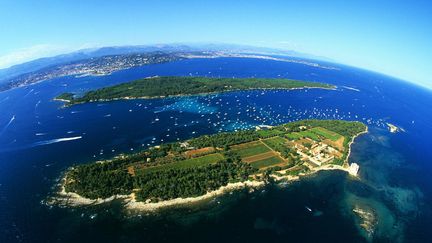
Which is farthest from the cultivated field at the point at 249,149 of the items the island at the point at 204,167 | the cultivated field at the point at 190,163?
the cultivated field at the point at 190,163

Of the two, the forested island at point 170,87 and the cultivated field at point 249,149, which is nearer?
the cultivated field at point 249,149

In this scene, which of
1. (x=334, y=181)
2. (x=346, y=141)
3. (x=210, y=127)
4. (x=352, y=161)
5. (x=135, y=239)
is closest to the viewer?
(x=135, y=239)

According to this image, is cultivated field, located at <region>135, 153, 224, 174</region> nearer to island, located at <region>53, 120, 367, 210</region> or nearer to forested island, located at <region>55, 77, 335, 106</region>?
island, located at <region>53, 120, 367, 210</region>

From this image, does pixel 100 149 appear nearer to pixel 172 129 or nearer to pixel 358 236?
pixel 172 129

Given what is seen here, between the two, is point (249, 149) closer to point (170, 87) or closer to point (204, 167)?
point (204, 167)

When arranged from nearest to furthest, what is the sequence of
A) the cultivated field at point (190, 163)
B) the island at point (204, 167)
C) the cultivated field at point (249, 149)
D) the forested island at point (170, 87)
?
the island at point (204, 167) < the cultivated field at point (190, 163) < the cultivated field at point (249, 149) < the forested island at point (170, 87)

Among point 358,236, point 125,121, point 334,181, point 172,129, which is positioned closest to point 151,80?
point 125,121

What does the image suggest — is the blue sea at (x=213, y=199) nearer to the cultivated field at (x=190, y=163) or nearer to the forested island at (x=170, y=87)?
the forested island at (x=170, y=87)

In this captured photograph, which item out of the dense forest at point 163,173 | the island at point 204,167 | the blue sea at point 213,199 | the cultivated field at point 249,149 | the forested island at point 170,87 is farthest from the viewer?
the forested island at point 170,87
